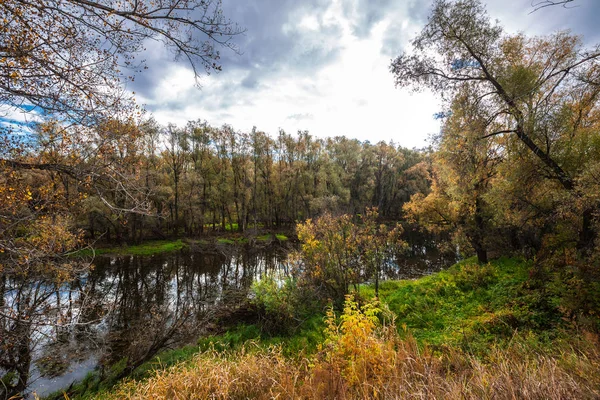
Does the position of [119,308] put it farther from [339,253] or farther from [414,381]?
[414,381]

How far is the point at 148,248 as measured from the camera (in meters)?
25.0

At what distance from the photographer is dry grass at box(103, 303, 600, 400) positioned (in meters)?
2.22

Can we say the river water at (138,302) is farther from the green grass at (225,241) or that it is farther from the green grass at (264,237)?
the green grass at (264,237)

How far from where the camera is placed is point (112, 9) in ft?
12.9

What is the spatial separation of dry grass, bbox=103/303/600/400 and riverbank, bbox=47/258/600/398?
0.01 m

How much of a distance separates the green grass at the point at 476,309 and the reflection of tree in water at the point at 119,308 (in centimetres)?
724

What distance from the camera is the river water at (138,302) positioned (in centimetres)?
753

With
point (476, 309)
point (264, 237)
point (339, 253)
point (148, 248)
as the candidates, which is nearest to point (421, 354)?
point (339, 253)

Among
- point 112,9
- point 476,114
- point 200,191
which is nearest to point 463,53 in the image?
point 476,114

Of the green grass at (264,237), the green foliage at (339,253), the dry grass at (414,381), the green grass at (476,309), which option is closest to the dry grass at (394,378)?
the dry grass at (414,381)

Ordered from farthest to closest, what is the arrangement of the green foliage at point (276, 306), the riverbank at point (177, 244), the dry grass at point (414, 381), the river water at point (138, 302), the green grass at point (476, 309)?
1. the riverbank at point (177, 244)
2. the green foliage at point (276, 306)
3. the river water at point (138, 302)
4. the green grass at point (476, 309)
5. the dry grass at point (414, 381)

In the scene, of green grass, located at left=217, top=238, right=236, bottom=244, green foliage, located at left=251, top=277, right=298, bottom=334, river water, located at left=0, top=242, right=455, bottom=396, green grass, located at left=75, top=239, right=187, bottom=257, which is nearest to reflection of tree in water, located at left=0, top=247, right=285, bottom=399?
river water, located at left=0, top=242, right=455, bottom=396

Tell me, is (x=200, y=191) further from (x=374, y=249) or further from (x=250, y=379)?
(x=250, y=379)

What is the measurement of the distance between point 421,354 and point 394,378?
51.7 inches
